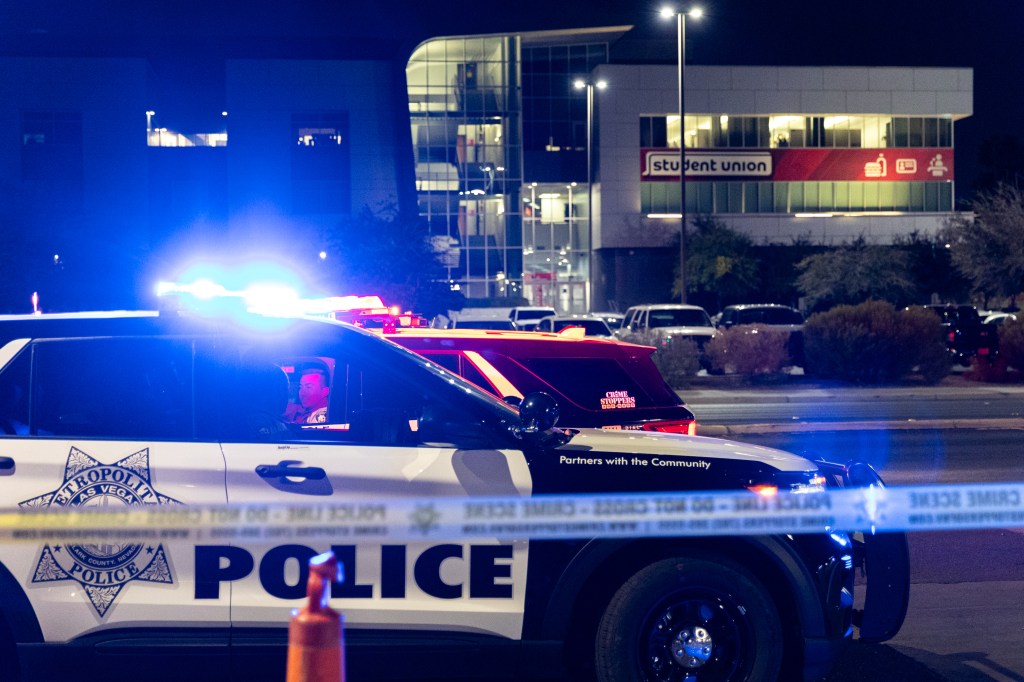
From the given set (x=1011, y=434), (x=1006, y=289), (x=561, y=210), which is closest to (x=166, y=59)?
(x=561, y=210)

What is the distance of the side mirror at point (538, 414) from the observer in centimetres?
463

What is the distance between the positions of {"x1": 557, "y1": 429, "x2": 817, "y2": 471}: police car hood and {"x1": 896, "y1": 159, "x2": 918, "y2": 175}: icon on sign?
215 ft

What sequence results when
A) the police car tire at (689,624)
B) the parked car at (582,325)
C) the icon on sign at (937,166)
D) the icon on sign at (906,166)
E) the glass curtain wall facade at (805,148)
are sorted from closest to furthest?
1. the police car tire at (689,624)
2. the parked car at (582,325)
3. the glass curtain wall facade at (805,148)
4. the icon on sign at (906,166)
5. the icon on sign at (937,166)

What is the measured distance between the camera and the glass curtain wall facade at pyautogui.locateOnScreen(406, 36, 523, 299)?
61.5m

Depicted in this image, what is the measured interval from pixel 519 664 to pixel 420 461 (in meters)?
0.87

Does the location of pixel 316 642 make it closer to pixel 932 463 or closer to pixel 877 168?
pixel 932 463

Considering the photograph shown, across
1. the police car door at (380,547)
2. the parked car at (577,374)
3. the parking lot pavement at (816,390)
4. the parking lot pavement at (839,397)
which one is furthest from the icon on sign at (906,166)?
the police car door at (380,547)

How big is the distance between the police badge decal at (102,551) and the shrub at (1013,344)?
2540 centimetres

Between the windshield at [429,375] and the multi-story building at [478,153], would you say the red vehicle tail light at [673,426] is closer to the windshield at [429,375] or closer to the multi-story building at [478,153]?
the windshield at [429,375]

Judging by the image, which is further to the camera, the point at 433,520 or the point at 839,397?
the point at 839,397

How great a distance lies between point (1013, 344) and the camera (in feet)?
87.3

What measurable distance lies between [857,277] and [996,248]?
13.4 meters

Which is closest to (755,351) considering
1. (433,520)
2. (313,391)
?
(313,391)

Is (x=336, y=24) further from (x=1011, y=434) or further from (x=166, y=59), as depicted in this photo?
(x=1011, y=434)
